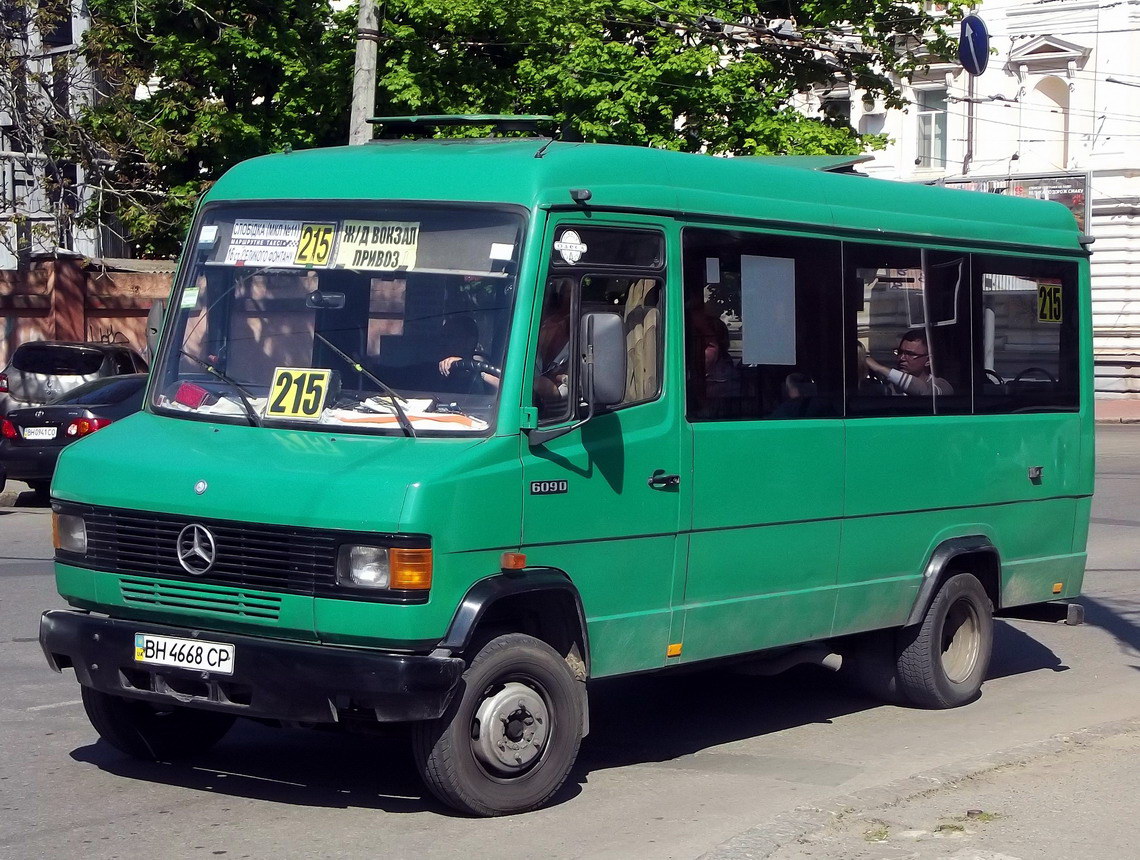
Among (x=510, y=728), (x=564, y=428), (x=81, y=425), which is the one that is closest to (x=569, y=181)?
(x=564, y=428)

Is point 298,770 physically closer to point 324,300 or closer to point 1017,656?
point 324,300

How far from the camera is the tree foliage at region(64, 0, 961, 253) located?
82.2 ft

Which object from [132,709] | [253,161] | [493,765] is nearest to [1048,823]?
[493,765]

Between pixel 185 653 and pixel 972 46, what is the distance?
24.6 metres

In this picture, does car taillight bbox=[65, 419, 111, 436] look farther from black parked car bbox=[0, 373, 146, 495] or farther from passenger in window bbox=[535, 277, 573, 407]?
passenger in window bbox=[535, 277, 573, 407]

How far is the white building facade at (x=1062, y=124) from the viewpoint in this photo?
1644 inches

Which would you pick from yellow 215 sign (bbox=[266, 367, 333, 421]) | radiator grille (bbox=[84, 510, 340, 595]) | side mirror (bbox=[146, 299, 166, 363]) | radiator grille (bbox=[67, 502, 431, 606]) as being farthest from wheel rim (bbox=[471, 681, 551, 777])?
side mirror (bbox=[146, 299, 166, 363])

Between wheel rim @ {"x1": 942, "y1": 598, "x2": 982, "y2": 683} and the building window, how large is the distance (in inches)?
1522

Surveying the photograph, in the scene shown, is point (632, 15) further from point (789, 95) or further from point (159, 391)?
point (159, 391)

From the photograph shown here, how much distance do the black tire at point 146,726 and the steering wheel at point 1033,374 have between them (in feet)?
15.2

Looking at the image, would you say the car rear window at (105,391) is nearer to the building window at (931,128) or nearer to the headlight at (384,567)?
the headlight at (384,567)

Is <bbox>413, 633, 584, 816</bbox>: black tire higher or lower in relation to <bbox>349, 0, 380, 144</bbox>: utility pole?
lower

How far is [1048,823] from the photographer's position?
19.3ft

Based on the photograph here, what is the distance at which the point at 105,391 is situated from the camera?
18.2 meters
